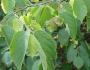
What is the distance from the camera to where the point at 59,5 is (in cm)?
106

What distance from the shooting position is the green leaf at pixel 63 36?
5.81ft

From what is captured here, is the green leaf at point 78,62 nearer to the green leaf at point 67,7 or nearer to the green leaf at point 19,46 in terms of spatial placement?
the green leaf at point 67,7

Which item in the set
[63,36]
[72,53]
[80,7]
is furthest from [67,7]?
[72,53]

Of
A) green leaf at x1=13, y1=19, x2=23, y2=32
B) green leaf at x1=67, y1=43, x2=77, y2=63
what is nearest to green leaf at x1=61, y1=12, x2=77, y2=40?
green leaf at x1=13, y1=19, x2=23, y2=32

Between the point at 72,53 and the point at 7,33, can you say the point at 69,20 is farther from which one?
the point at 72,53

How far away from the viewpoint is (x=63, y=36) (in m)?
1.79

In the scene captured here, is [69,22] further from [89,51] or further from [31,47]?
[89,51]

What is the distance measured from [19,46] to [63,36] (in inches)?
43.0

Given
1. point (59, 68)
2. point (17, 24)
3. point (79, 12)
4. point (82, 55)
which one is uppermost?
point (17, 24)

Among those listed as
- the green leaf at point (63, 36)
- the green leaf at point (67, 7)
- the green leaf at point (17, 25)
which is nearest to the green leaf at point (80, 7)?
the green leaf at point (67, 7)

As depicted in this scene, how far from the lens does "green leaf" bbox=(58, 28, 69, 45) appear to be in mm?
1772

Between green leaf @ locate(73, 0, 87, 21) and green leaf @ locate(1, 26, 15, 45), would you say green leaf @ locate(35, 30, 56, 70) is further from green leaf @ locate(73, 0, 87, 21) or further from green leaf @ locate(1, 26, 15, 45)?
green leaf @ locate(73, 0, 87, 21)

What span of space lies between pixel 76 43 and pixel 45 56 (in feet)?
3.91

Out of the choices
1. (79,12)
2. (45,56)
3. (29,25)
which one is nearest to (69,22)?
(79,12)
